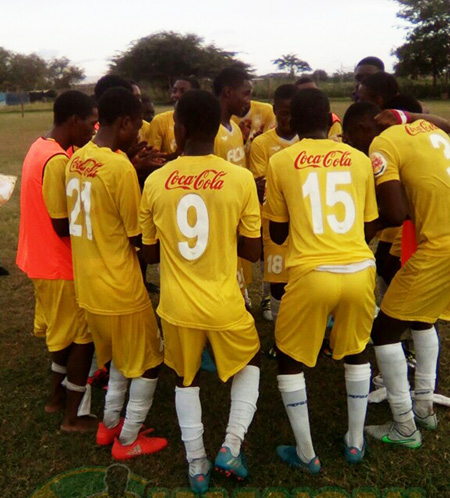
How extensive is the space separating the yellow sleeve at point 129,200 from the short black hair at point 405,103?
84.8 inches

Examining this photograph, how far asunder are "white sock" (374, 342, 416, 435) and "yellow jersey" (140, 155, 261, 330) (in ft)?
3.50

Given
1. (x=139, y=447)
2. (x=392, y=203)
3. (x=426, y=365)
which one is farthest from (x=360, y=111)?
(x=139, y=447)

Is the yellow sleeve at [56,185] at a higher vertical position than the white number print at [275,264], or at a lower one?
higher

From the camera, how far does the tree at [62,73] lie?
281 ft

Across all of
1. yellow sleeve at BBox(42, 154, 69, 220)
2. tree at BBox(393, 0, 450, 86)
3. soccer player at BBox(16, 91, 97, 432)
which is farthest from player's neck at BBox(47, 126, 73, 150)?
tree at BBox(393, 0, 450, 86)

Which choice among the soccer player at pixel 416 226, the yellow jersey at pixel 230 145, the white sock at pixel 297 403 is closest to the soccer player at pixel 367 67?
the yellow jersey at pixel 230 145

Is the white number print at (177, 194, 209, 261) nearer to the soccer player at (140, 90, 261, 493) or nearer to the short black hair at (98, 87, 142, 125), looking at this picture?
the soccer player at (140, 90, 261, 493)

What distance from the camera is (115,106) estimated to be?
10.3 feet

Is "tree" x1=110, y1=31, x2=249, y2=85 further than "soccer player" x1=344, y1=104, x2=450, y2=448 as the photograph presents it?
Yes

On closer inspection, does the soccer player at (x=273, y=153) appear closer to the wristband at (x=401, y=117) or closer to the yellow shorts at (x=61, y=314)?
the wristband at (x=401, y=117)

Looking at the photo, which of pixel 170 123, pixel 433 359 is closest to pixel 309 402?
pixel 433 359

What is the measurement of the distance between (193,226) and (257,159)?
86.0 inches

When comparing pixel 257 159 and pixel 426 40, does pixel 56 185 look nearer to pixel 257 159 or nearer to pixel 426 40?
pixel 257 159

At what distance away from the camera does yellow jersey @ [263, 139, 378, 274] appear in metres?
2.87
